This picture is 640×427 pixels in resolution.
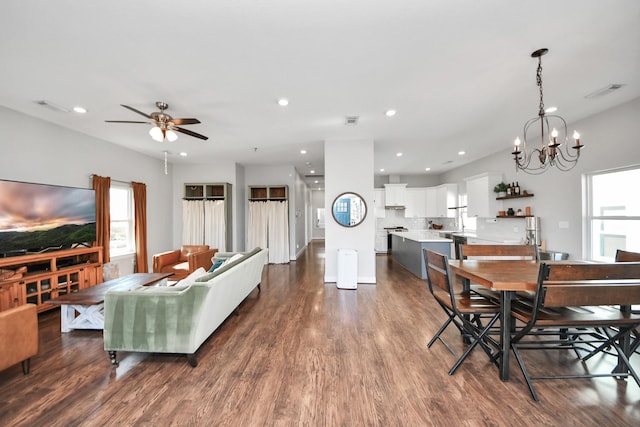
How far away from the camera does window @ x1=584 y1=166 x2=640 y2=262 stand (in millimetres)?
3451

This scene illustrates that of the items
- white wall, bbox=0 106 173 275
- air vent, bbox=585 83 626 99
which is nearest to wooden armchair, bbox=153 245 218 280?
white wall, bbox=0 106 173 275

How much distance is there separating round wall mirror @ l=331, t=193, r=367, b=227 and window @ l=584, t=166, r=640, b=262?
351 cm

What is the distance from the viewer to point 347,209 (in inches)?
192

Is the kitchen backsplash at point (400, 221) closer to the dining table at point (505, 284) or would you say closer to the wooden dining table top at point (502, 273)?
the wooden dining table top at point (502, 273)

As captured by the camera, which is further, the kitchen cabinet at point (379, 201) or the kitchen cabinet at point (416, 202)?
the kitchen cabinet at point (379, 201)

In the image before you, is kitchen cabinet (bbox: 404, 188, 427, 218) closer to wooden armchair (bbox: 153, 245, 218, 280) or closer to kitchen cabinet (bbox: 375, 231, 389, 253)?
kitchen cabinet (bbox: 375, 231, 389, 253)

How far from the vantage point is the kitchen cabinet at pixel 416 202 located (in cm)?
848

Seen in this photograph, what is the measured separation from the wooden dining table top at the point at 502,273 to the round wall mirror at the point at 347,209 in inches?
96.4

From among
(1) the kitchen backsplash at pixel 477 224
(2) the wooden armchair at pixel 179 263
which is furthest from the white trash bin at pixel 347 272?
(1) the kitchen backsplash at pixel 477 224

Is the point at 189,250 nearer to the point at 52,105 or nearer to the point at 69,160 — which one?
the point at 69,160

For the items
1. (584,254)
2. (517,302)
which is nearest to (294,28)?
(517,302)

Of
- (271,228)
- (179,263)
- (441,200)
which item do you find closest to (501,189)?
(441,200)

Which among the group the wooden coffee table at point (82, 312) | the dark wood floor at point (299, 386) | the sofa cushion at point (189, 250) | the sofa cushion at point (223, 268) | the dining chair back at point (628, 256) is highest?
the dining chair back at point (628, 256)

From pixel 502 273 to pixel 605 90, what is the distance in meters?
2.86
